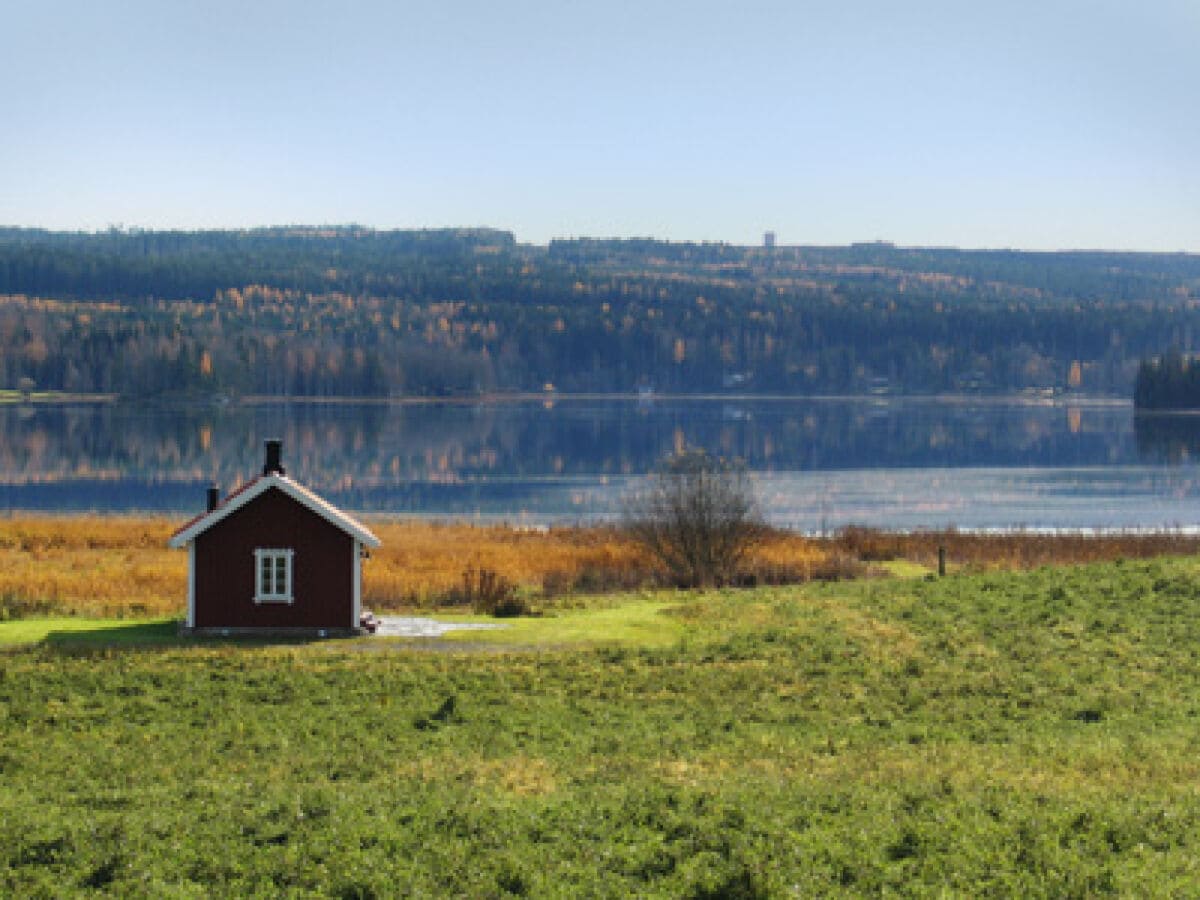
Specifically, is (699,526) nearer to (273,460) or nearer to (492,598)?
(492,598)

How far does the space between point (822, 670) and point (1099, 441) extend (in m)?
117

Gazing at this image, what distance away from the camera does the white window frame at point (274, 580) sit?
94.4 ft

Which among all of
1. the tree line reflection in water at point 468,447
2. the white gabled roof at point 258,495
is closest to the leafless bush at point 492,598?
the white gabled roof at point 258,495

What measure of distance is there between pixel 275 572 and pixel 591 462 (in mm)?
79129

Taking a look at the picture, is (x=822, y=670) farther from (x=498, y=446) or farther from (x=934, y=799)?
(x=498, y=446)

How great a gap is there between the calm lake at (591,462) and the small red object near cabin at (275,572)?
119 feet

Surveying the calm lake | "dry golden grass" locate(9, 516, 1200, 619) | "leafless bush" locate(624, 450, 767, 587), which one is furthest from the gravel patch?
the calm lake

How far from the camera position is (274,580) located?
2881 cm

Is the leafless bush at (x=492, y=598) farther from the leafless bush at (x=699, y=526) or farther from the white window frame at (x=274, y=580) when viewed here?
the leafless bush at (x=699, y=526)

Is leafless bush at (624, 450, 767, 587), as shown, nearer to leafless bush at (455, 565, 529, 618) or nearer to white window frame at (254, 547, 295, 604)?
leafless bush at (455, 565, 529, 618)

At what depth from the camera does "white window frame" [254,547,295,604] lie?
2877cm

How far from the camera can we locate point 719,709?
23844mm

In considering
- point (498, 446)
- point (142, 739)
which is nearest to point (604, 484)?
point (498, 446)

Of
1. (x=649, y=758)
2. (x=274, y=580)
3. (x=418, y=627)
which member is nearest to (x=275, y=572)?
(x=274, y=580)
